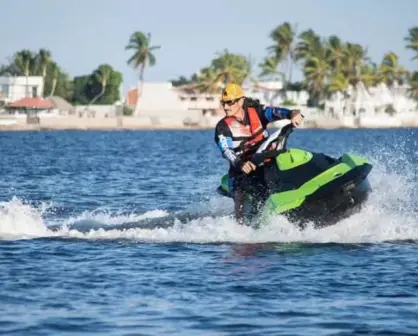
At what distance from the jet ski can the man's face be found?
517 mm

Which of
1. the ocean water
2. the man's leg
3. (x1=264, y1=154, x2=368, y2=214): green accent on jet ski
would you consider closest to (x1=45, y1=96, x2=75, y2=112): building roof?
the ocean water

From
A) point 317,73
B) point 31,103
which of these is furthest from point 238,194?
point 317,73

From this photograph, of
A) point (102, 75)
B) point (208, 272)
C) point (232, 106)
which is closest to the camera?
point (208, 272)

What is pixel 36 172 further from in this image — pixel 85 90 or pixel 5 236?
pixel 85 90

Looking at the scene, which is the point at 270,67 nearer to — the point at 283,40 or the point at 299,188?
the point at 283,40

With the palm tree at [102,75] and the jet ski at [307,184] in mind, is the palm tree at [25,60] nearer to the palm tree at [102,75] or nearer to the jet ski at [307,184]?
the palm tree at [102,75]

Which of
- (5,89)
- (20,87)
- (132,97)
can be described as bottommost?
(132,97)

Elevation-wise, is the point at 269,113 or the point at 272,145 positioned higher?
the point at 269,113

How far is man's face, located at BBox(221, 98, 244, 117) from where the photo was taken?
14.9 metres

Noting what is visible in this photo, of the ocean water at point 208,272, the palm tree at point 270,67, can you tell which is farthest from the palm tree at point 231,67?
the ocean water at point 208,272

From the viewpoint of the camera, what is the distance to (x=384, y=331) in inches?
400

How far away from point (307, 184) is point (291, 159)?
372mm

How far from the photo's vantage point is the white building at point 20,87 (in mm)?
141250

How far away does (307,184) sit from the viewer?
47.9 feet
